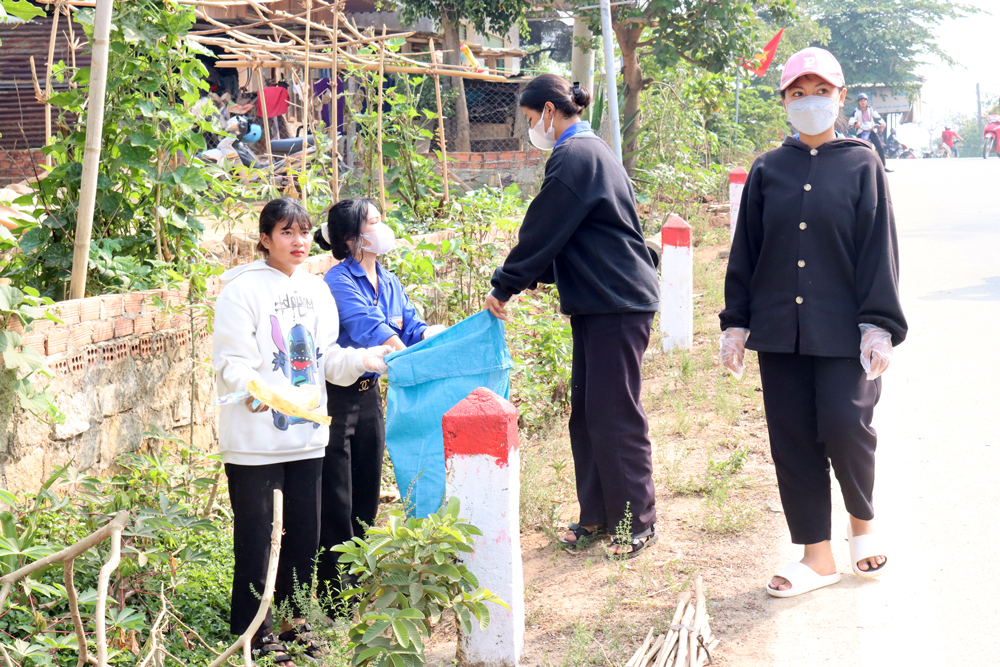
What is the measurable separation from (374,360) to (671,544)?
159cm

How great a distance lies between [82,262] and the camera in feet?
13.2

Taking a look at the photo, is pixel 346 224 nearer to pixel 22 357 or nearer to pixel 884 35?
pixel 22 357

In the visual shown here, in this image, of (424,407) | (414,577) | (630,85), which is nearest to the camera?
(414,577)

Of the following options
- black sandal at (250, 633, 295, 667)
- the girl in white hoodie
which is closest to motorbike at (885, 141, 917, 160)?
the girl in white hoodie

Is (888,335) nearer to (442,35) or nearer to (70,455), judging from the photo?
(70,455)

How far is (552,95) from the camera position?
12.9 ft

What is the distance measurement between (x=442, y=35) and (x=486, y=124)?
2001 mm

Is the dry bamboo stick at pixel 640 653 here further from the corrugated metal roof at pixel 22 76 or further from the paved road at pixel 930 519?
the corrugated metal roof at pixel 22 76

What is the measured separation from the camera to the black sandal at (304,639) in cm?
337

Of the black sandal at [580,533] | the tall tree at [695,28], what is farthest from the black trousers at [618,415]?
the tall tree at [695,28]

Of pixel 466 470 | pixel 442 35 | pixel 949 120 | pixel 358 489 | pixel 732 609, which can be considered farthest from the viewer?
pixel 949 120

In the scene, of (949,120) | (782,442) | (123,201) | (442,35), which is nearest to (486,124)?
(442,35)

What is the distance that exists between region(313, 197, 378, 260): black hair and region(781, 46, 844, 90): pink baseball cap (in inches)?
69.1

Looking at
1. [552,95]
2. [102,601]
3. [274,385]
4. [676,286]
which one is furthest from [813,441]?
[676,286]
